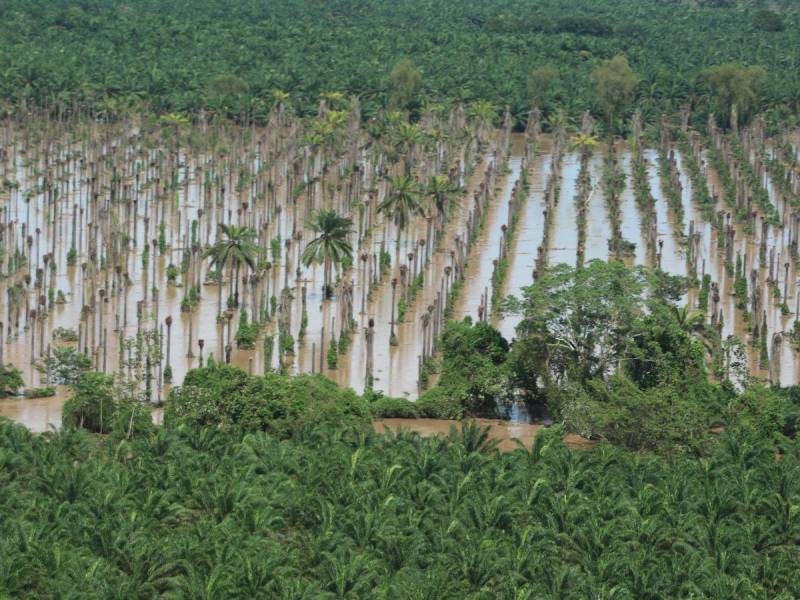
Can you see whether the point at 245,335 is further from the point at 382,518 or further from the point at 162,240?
the point at 382,518

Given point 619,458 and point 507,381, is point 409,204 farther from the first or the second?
point 619,458

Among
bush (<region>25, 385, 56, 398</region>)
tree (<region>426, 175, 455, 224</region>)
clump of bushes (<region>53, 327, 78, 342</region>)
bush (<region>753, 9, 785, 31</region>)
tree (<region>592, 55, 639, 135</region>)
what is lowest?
bush (<region>25, 385, 56, 398</region>)

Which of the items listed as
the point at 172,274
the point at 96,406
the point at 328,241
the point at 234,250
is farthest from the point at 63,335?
the point at 328,241

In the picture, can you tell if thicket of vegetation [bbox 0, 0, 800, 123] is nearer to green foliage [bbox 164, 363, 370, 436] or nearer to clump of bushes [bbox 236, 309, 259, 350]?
clump of bushes [bbox 236, 309, 259, 350]

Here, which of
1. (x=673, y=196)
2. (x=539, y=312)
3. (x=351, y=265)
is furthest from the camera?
(x=673, y=196)

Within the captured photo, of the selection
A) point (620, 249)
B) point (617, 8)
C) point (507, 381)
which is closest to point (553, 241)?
point (620, 249)

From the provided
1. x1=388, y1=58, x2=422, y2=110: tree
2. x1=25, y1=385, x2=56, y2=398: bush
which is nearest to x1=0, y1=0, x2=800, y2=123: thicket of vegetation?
x1=388, y1=58, x2=422, y2=110: tree
